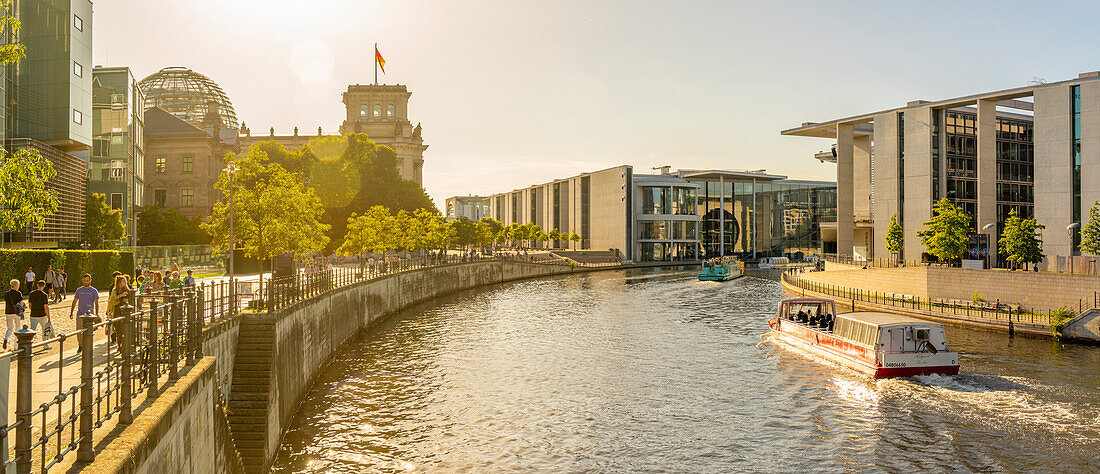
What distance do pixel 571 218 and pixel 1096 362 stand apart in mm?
133891

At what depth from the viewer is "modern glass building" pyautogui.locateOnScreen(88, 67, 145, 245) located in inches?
2383

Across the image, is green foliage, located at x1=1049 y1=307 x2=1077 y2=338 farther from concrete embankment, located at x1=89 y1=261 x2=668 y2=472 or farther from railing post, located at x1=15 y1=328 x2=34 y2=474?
railing post, located at x1=15 y1=328 x2=34 y2=474

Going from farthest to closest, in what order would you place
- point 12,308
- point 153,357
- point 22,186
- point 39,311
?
1. point 12,308
2. point 39,311
3. point 22,186
4. point 153,357

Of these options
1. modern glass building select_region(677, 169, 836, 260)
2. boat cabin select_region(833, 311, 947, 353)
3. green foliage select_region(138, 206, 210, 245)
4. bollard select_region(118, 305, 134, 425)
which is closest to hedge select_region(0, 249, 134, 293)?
bollard select_region(118, 305, 134, 425)

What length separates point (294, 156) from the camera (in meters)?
74.1

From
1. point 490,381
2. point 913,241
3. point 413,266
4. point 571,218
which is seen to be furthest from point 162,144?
point 913,241

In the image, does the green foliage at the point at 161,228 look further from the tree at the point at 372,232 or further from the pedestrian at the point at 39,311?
the pedestrian at the point at 39,311

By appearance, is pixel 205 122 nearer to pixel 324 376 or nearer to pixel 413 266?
pixel 413 266

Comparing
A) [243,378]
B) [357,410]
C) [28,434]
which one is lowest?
[357,410]

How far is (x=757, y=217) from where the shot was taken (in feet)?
491

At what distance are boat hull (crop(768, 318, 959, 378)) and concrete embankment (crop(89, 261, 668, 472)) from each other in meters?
24.7

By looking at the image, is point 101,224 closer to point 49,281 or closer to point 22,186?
point 49,281

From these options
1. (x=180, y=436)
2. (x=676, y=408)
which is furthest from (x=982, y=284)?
(x=180, y=436)

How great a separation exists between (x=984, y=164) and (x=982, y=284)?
20.8m
